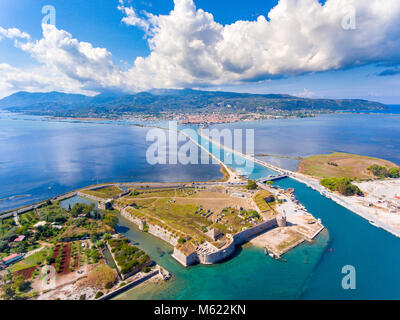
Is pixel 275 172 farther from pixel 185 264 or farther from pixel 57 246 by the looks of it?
pixel 57 246

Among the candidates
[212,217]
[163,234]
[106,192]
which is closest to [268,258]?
[212,217]

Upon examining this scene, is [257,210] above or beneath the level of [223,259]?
above

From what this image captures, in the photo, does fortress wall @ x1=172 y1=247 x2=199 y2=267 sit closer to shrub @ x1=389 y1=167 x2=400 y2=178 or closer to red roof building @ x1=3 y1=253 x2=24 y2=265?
red roof building @ x1=3 y1=253 x2=24 y2=265

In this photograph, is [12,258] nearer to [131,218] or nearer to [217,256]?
[131,218]

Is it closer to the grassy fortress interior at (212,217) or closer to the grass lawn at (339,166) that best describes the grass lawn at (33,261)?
the grassy fortress interior at (212,217)

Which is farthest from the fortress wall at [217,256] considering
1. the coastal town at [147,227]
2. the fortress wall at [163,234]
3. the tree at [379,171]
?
the tree at [379,171]

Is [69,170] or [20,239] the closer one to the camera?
[20,239]

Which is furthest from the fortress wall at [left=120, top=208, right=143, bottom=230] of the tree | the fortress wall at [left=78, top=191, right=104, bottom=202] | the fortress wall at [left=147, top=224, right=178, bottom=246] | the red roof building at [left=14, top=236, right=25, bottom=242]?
the tree
